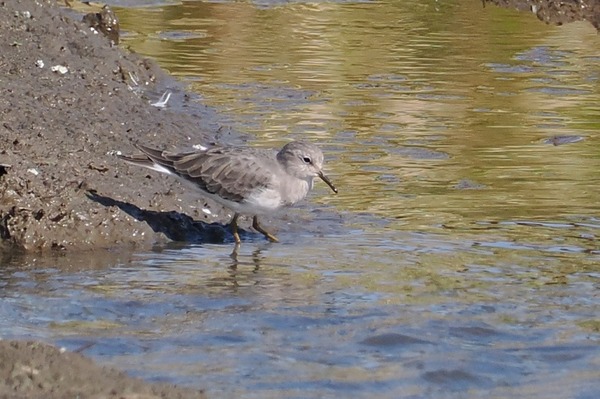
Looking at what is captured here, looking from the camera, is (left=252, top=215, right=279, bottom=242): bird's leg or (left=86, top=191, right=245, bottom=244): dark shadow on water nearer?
(left=86, top=191, right=245, bottom=244): dark shadow on water

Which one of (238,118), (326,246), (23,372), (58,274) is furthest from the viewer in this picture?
(238,118)

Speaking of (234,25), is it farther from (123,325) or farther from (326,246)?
(123,325)

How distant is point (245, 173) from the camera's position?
9.13 metres

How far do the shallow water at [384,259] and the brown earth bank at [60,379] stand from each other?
262 mm

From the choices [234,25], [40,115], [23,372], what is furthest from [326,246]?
[234,25]

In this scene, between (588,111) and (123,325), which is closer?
(123,325)

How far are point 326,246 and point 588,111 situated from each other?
475cm

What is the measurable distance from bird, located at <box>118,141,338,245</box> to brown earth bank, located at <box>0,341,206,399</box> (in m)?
3.16

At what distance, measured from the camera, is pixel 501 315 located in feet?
23.6

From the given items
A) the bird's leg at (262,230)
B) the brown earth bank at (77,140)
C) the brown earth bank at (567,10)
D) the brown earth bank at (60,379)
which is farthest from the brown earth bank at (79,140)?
the brown earth bank at (567,10)

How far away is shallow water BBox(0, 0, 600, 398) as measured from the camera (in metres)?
6.41

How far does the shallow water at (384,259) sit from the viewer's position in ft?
21.0

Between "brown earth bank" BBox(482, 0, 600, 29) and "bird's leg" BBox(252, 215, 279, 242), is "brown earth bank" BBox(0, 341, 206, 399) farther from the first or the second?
"brown earth bank" BBox(482, 0, 600, 29)

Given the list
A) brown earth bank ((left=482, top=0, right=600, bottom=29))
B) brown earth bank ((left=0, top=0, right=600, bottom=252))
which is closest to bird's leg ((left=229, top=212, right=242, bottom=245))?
brown earth bank ((left=0, top=0, right=600, bottom=252))
